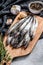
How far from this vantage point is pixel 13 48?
7.16 ft

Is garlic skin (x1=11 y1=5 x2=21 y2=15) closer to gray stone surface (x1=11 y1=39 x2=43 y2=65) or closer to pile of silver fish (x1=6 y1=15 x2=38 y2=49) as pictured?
pile of silver fish (x1=6 y1=15 x2=38 y2=49)

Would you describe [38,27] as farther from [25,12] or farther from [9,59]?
[9,59]

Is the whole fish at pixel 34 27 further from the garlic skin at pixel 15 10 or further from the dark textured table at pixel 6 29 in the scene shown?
the garlic skin at pixel 15 10

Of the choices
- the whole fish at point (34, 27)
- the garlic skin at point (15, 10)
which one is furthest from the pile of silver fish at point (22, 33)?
the garlic skin at point (15, 10)

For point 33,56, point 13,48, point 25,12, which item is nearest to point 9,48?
point 13,48

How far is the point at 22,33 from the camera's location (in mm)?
2199

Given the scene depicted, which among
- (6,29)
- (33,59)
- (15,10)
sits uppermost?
(15,10)

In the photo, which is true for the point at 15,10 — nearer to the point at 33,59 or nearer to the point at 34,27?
the point at 34,27

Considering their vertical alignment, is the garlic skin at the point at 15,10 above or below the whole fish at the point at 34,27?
above

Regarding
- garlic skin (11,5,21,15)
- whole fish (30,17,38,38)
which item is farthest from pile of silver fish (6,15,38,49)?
garlic skin (11,5,21,15)

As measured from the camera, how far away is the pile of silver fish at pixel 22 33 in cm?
218

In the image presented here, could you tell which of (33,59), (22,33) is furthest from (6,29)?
(33,59)

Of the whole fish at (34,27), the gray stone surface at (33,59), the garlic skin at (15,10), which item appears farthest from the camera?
the garlic skin at (15,10)

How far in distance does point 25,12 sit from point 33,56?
1.60 ft
